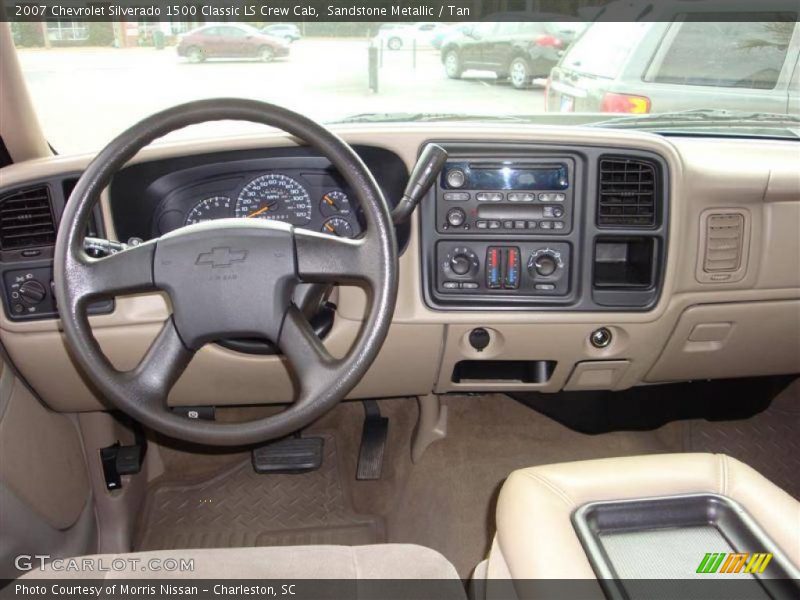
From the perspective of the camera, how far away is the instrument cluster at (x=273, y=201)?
1780 mm

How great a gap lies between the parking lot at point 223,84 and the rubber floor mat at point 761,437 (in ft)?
4.63

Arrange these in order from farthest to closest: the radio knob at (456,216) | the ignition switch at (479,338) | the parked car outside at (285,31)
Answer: the ignition switch at (479,338)
the radio knob at (456,216)
the parked car outside at (285,31)

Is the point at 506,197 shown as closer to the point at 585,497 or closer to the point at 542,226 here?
the point at 542,226

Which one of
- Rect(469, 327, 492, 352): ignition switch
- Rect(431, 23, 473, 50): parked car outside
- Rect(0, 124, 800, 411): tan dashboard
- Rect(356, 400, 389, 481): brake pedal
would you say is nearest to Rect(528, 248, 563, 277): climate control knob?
Rect(0, 124, 800, 411): tan dashboard

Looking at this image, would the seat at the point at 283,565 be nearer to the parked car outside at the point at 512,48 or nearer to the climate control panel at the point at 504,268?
the climate control panel at the point at 504,268

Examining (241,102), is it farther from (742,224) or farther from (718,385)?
(718,385)

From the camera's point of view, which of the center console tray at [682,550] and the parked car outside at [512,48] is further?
the parked car outside at [512,48]

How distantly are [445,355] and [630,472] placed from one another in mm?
823

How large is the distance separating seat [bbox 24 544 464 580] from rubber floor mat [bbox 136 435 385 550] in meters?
0.93

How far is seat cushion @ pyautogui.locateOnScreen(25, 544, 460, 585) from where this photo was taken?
51.0 inches

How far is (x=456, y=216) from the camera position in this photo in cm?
180

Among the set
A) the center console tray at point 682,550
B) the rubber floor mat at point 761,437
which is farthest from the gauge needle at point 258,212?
the rubber floor mat at point 761,437

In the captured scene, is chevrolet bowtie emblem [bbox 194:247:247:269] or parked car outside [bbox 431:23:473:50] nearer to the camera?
chevrolet bowtie emblem [bbox 194:247:247:269]

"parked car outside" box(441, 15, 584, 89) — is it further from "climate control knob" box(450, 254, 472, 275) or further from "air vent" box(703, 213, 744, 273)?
"air vent" box(703, 213, 744, 273)
